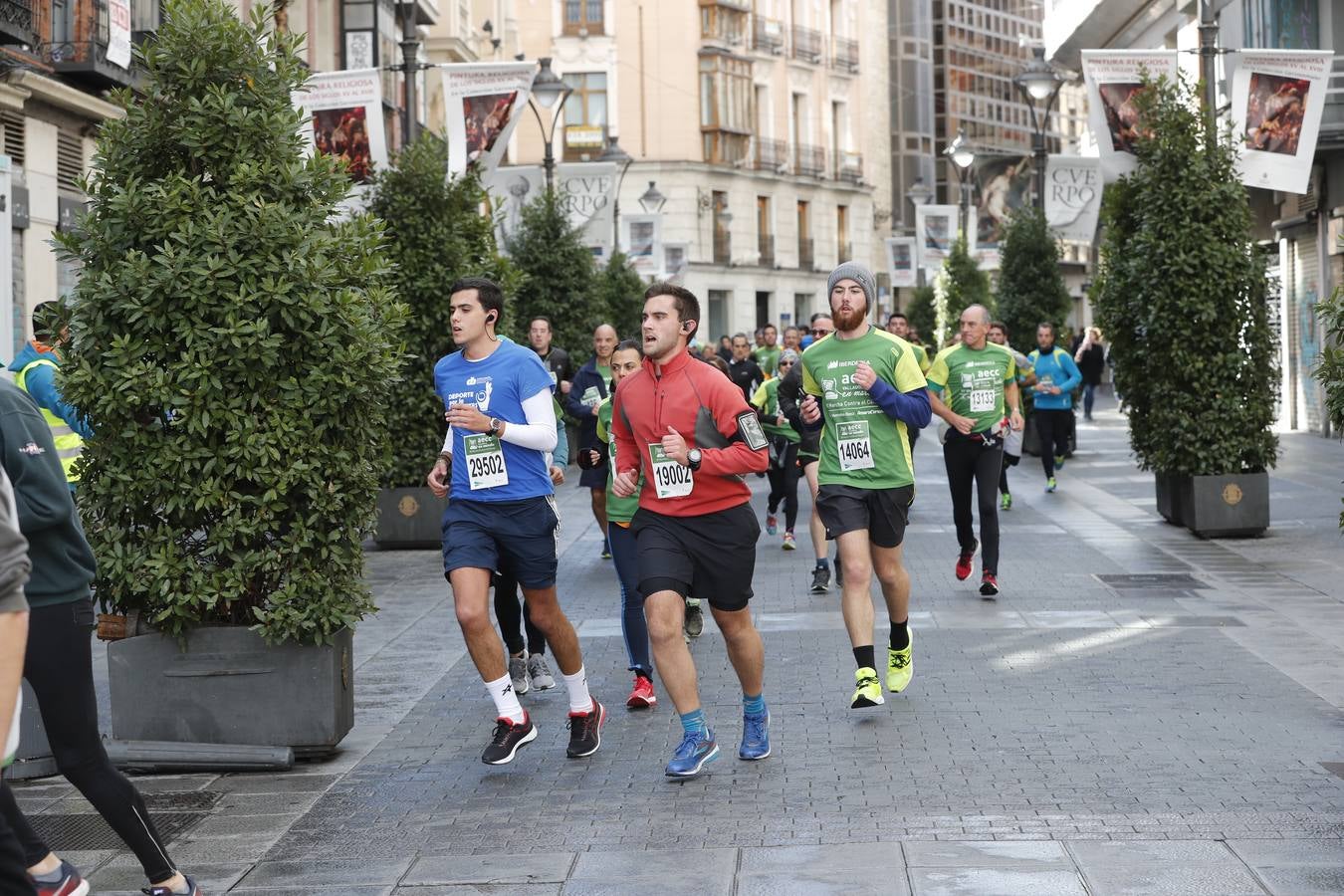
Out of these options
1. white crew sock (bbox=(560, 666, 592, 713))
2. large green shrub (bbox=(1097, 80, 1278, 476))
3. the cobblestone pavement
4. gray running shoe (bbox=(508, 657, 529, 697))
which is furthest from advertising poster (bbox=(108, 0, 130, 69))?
white crew sock (bbox=(560, 666, 592, 713))

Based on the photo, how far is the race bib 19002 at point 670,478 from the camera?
24.5ft

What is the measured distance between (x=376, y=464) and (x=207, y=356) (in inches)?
32.9

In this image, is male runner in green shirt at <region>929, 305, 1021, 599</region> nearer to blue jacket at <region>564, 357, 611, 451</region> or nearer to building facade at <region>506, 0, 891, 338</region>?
blue jacket at <region>564, 357, 611, 451</region>

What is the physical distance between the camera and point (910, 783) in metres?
7.12

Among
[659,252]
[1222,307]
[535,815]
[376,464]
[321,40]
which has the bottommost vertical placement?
[535,815]

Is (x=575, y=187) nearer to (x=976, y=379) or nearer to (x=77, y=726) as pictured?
(x=976, y=379)

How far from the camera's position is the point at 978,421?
12727mm

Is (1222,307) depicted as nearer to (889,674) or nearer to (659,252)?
(889,674)

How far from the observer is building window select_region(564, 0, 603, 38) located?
68812 mm

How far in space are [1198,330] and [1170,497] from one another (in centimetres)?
155

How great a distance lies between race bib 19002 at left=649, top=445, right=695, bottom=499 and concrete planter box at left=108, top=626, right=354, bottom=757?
1492 millimetres

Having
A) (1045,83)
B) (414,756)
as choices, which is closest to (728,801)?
(414,756)

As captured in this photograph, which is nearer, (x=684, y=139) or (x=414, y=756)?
(x=414, y=756)

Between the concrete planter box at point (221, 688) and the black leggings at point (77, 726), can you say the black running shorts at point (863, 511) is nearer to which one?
the concrete planter box at point (221, 688)
